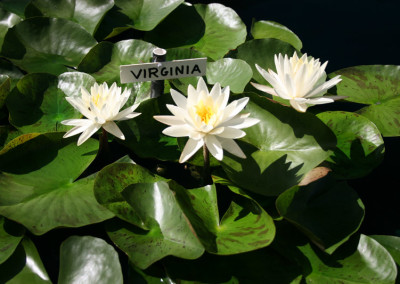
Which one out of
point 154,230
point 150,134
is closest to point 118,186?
point 154,230

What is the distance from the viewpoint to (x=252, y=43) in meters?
1.96

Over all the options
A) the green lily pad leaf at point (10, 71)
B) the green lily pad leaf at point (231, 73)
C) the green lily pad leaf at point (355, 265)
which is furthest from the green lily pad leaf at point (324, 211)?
the green lily pad leaf at point (10, 71)

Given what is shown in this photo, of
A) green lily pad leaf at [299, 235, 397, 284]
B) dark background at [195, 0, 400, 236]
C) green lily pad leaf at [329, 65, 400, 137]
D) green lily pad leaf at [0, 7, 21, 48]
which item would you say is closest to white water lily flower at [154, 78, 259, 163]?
green lily pad leaf at [299, 235, 397, 284]

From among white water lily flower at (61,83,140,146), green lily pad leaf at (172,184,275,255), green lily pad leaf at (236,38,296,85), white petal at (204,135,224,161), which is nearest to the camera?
green lily pad leaf at (172,184,275,255)

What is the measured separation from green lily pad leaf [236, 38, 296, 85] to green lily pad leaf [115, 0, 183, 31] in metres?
0.50

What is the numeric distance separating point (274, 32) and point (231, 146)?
3.58 feet

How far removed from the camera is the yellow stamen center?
138 centimetres

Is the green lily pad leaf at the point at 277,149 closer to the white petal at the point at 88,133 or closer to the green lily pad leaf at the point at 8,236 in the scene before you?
the white petal at the point at 88,133

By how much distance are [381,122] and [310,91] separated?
0.44m

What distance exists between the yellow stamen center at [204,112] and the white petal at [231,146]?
0.30 ft

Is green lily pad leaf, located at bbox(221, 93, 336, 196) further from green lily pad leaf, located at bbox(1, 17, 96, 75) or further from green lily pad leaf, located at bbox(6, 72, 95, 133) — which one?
green lily pad leaf, located at bbox(1, 17, 96, 75)

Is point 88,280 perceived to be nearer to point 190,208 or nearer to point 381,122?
point 190,208

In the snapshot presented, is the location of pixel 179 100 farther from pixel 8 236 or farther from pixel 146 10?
pixel 146 10

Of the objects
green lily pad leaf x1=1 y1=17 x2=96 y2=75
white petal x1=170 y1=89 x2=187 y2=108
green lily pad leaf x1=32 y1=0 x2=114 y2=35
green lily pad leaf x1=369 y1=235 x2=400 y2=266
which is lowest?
green lily pad leaf x1=369 y1=235 x2=400 y2=266
